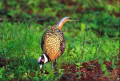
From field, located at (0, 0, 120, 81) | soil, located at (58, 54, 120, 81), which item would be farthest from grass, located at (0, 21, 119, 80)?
soil, located at (58, 54, 120, 81)

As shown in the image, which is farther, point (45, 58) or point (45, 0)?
point (45, 0)

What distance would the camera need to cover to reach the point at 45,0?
9.52 meters

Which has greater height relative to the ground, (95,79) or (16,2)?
(16,2)

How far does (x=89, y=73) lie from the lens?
4.38 meters

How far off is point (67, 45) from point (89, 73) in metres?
1.72

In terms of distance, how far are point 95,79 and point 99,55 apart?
1.07m

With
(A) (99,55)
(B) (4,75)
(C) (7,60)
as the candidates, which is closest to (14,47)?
(C) (7,60)

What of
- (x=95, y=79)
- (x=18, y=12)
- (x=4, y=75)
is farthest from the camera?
(x=18, y=12)

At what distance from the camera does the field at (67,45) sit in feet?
14.1

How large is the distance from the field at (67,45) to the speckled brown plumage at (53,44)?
243 millimetres

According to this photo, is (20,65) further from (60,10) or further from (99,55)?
(60,10)

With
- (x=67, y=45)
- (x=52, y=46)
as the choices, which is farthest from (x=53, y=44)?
(x=67, y=45)

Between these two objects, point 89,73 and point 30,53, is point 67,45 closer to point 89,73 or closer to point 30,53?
point 30,53

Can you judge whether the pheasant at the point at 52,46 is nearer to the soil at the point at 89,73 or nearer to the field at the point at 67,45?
the field at the point at 67,45
